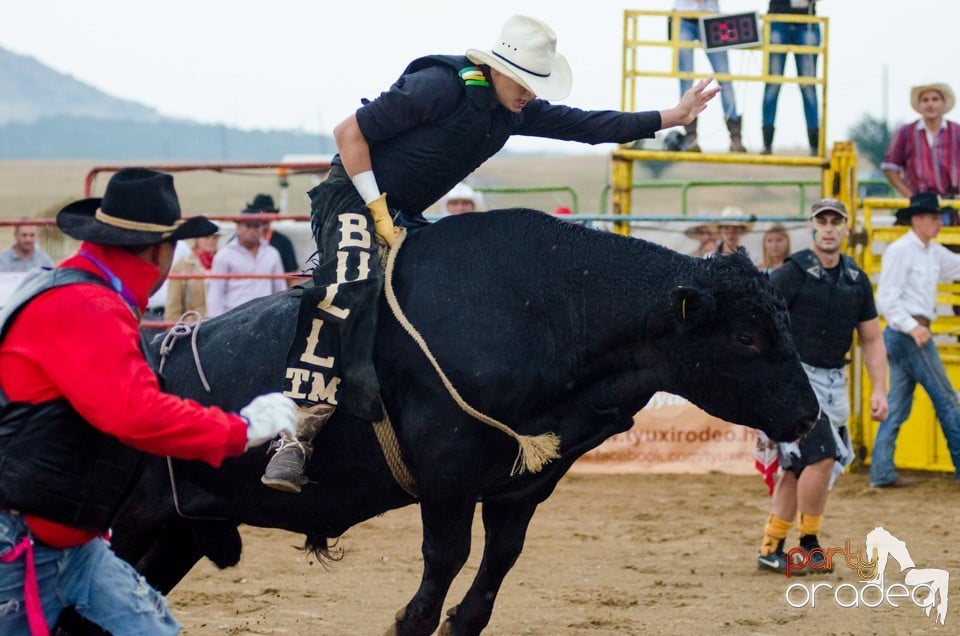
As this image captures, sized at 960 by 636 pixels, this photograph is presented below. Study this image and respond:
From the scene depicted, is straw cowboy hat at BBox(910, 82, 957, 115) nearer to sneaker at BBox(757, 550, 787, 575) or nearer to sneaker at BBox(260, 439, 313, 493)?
sneaker at BBox(757, 550, 787, 575)

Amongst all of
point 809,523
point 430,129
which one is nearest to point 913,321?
point 809,523

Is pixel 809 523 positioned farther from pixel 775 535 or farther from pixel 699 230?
pixel 699 230

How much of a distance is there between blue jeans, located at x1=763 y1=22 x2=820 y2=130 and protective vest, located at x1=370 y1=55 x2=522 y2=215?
5.85m

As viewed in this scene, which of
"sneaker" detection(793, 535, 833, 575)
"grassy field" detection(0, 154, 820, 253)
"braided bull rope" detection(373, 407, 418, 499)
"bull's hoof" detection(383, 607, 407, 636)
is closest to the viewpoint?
"braided bull rope" detection(373, 407, 418, 499)

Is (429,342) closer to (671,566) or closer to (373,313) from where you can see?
(373,313)

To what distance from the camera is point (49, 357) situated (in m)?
3.19

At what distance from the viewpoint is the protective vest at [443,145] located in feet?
15.2

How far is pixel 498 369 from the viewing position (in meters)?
4.40

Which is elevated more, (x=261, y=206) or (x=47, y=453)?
(x=261, y=206)

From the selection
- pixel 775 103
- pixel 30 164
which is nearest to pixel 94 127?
pixel 30 164

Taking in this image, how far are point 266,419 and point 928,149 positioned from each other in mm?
8028

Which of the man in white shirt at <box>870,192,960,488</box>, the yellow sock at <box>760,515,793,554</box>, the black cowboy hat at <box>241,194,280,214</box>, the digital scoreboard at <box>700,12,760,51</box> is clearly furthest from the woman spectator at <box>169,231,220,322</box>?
the man in white shirt at <box>870,192,960,488</box>

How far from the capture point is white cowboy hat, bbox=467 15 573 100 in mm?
4547

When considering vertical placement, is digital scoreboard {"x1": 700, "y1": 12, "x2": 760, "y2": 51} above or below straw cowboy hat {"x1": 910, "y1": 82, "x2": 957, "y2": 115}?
above
